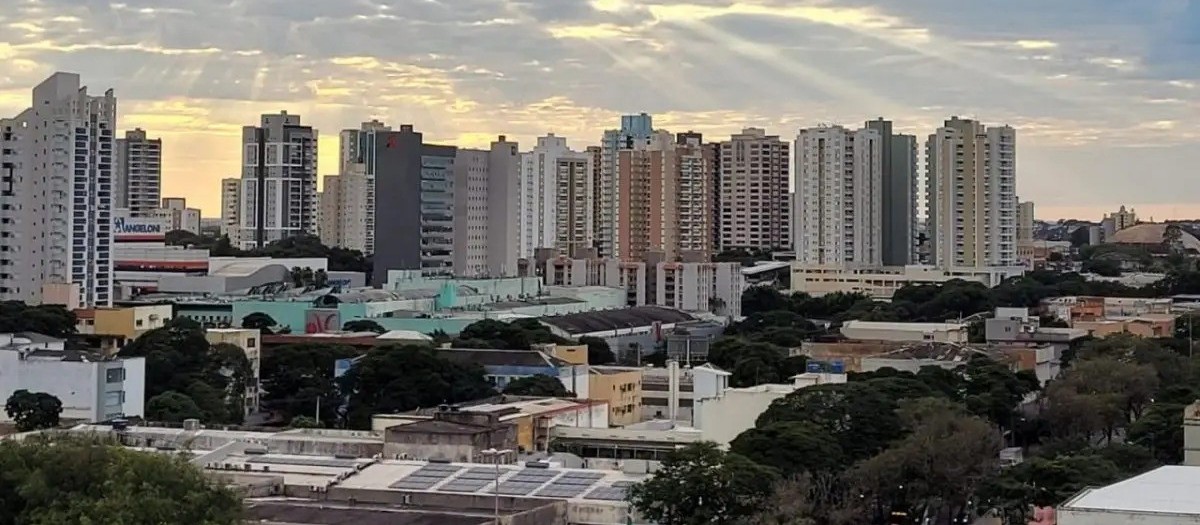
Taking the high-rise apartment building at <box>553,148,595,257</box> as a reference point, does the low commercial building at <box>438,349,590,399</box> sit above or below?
below

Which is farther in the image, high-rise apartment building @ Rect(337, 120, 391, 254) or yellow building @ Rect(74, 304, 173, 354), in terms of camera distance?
high-rise apartment building @ Rect(337, 120, 391, 254)

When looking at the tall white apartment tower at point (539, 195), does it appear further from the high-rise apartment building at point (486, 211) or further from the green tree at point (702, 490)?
the green tree at point (702, 490)

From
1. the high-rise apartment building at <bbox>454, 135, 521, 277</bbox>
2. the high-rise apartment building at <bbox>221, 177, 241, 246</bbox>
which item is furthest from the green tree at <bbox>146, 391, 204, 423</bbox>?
the high-rise apartment building at <bbox>221, 177, 241, 246</bbox>

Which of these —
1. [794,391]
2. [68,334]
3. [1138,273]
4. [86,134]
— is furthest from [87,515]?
[1138,273]

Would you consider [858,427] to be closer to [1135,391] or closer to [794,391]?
[794,391]

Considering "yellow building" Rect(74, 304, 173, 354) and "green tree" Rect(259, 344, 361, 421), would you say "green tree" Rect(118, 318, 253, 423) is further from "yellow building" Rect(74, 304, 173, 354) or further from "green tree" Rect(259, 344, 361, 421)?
"yellow building" Rect(74, 304, 173, 354)

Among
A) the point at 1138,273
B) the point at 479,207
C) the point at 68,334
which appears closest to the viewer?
the point at 68,334

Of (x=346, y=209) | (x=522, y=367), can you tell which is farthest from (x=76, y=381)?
(x=346, y=209)
